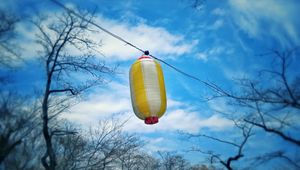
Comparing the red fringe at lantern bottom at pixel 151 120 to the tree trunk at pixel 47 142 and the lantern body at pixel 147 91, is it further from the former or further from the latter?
the tree trunk at pixel 47 142

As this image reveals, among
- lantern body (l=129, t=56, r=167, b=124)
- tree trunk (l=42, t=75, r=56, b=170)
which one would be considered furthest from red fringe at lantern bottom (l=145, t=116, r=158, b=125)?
tree trunk (l=42, t=75, r=56, b=170)

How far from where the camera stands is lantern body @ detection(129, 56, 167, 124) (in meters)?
4.55

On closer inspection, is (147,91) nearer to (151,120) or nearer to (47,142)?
(151,120)

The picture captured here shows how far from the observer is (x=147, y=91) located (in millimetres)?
4559

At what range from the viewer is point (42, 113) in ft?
24.1

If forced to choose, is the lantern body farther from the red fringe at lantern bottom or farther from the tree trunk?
the tree trunk

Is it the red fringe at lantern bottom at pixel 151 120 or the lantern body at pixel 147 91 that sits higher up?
the lantern body at pixel 147 91

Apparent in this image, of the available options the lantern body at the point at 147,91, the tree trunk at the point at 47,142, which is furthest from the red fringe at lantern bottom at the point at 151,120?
the tree trunk at the point at 47,142

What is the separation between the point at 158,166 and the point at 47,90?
22595mm

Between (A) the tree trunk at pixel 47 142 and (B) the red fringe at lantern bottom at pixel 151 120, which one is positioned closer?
(B) the red fringe at lantern bottom at pixel 151 120

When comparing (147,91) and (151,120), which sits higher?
(147,91)

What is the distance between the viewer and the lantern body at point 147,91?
4555 mm

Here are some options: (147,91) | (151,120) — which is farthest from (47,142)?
(147,91)

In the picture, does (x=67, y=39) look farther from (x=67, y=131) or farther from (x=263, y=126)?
(x=263, y=126)
